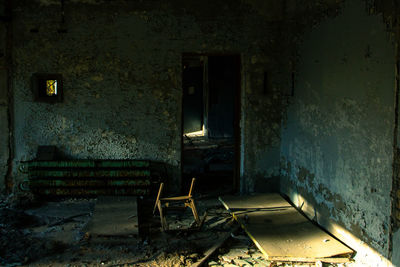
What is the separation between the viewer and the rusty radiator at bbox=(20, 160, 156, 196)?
6172 mm

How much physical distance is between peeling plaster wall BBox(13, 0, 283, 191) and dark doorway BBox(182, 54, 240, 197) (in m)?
0.48

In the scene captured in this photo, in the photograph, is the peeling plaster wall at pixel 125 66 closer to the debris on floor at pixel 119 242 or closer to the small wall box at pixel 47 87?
the small wall box at pixel 47 87

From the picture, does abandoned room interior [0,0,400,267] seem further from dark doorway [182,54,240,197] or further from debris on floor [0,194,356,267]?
dark doorway [182,54,240,197]

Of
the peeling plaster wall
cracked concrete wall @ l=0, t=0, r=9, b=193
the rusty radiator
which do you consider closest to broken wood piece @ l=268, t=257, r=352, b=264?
the peeling plaster wall

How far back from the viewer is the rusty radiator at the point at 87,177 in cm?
617

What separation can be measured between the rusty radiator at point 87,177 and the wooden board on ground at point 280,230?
1.36 metres

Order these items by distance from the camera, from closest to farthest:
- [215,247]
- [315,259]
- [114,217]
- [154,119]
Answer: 1. [315,259]
2. [215,247]
3. [114,217]
4. [154,119]

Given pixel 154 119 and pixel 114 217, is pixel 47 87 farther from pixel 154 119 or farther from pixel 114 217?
pixel 114 217

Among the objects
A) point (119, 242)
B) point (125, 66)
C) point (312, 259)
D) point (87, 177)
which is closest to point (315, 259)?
point (312, 259)

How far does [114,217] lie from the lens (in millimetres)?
5316

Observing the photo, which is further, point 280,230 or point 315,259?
point 280,230

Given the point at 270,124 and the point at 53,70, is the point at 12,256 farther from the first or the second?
the point at 270,124

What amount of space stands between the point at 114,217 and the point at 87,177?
1219mm

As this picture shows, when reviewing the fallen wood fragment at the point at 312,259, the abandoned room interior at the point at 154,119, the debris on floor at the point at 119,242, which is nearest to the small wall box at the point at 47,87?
the abandoned room interior at the point at 154,119
